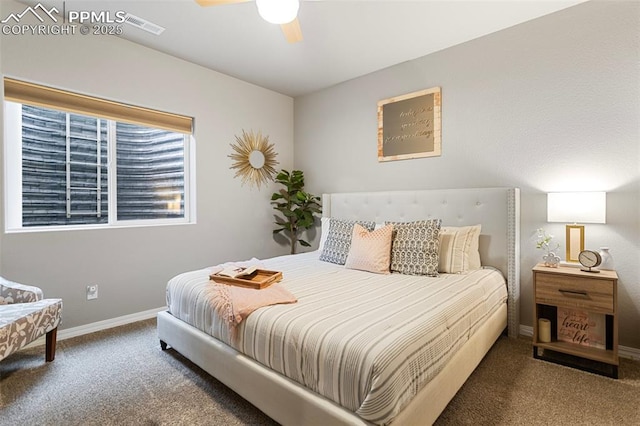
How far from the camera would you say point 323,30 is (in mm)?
2773

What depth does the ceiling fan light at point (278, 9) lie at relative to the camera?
1.68 metres

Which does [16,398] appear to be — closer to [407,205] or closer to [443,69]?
[407,205]

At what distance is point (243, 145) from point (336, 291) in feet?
8.79

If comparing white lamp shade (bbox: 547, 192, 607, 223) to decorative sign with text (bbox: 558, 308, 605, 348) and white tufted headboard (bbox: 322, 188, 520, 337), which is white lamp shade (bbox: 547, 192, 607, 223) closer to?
white tufted headboard (bbox: 322, 188, 520, 337)

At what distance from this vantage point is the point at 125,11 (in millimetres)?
2494

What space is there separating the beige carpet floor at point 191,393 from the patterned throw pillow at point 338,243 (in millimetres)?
1375

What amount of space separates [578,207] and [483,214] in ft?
2.28

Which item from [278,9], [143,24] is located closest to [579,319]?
[278,9]

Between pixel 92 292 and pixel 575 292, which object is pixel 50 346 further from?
pixel 575 292

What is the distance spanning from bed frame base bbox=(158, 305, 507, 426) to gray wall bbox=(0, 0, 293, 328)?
Result: 1.18 m

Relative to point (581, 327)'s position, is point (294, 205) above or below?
above

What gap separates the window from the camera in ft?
8.45

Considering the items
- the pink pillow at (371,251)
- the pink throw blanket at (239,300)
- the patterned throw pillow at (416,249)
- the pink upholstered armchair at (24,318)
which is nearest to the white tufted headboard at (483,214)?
the patterned throw pillow at (416,249)

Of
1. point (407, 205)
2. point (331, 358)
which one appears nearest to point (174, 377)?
point (331, 358)
